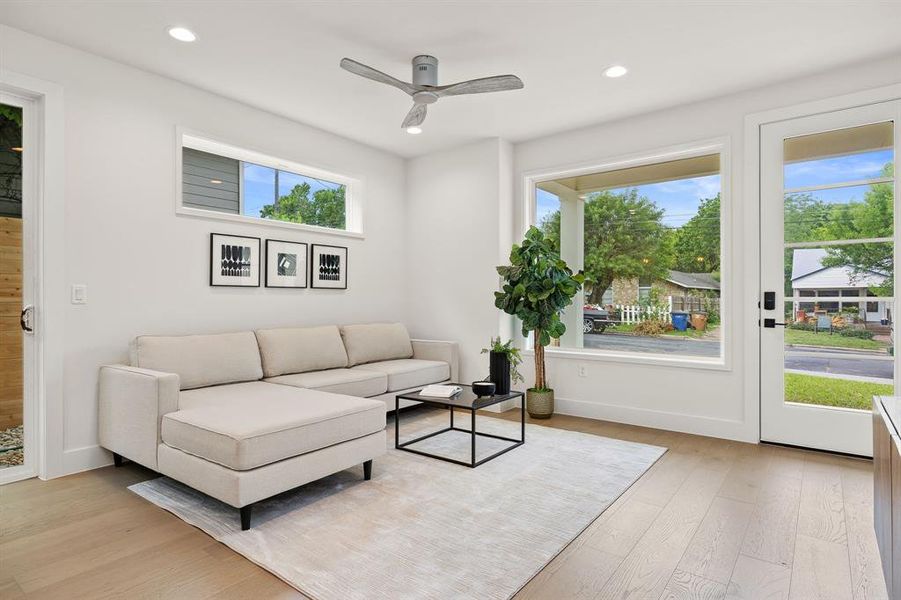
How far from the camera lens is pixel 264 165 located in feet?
14.5

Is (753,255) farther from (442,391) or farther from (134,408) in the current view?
(134,408)

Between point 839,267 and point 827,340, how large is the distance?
526 mm

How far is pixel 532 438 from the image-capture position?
3.88 meters

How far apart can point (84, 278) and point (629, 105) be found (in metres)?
4.29

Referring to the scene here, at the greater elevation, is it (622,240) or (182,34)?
(182,34)

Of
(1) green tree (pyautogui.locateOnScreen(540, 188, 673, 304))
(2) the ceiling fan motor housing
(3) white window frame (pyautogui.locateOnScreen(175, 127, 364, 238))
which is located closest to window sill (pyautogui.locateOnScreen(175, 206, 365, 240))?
(3) white window frame (pyautogui.locateOnScreen(175, 127, 364, 238))

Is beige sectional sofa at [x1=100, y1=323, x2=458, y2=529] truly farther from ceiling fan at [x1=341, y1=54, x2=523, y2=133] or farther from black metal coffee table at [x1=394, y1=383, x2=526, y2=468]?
ceiling fan at [x1=341, y1=54, x2=523, y2=133]

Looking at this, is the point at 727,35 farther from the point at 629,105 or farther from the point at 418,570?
the point at 418,570

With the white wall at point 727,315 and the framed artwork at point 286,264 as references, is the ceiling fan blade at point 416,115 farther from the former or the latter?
the white wall at point 727,315

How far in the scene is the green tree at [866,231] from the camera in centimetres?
330

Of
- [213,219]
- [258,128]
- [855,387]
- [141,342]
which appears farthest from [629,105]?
[141,342]

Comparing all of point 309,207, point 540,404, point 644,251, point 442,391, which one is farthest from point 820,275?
point 309,207

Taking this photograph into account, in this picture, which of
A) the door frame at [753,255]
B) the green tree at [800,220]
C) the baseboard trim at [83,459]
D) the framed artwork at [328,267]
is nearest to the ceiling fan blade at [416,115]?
the framed artwork at [328,267]

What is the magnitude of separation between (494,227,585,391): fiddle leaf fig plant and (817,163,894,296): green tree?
1.84m
